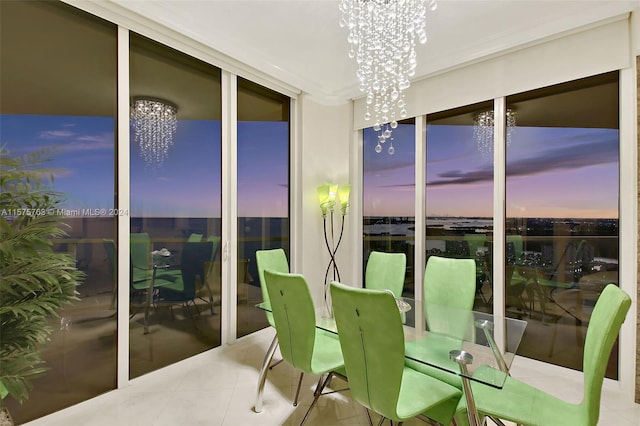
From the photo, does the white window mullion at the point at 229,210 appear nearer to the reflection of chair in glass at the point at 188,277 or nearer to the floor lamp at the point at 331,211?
the reflection of chair in glass at the point at 188,277

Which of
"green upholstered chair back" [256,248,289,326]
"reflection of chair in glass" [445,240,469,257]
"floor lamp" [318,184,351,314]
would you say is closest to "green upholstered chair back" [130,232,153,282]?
"green upholstered chair back" [256,248,289,326]

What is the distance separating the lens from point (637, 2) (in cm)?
235

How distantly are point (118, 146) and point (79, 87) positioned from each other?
46cm

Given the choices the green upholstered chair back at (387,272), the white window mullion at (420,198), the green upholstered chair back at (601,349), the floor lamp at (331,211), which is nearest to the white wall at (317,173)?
the floor lamp at (331,211)

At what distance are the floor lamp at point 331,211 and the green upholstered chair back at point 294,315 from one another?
195 centimetres

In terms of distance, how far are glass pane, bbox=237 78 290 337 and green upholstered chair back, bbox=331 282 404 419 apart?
7.19ft

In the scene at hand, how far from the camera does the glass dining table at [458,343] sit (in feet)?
5.04

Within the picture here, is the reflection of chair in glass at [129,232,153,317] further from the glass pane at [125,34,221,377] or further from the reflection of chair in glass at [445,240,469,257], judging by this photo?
the reflection of chair in glass at [445,240,469,257]

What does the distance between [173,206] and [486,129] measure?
3.20m

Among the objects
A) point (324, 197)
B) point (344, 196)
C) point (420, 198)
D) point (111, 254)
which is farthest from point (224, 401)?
point (420, 198)

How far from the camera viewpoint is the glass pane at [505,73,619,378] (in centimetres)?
268

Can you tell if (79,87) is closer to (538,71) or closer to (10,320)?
(10,320)

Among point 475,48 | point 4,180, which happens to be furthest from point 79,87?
point 475,48

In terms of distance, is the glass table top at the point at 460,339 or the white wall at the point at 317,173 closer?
the glass table top at the point at 460,339
